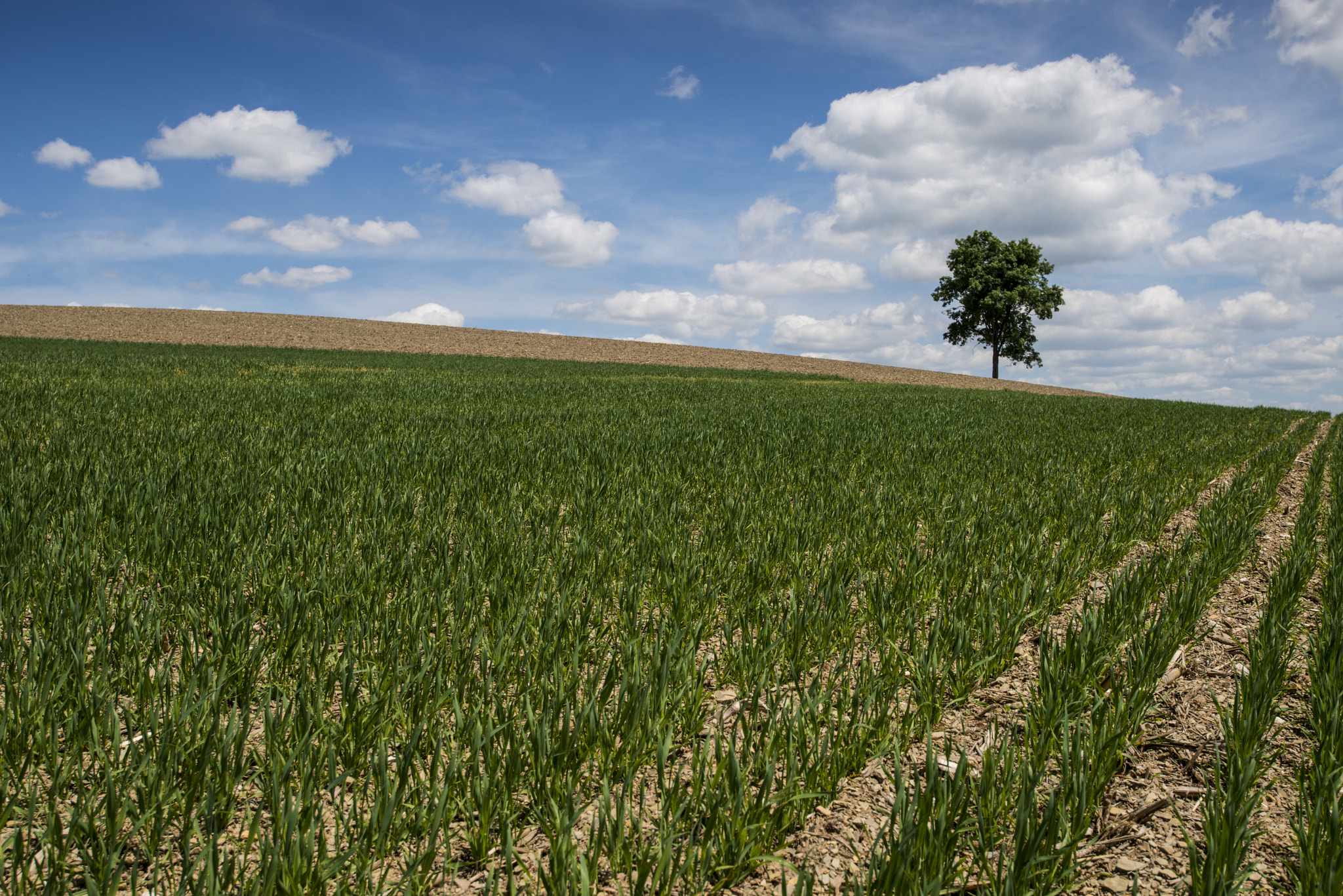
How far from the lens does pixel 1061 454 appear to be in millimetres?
11102

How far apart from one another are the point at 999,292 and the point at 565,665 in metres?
55.4

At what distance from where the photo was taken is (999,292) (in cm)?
5116

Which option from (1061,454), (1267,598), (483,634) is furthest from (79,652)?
(1061,454)

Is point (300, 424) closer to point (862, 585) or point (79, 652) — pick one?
point (79, 652)

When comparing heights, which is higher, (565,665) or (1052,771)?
(565,665)

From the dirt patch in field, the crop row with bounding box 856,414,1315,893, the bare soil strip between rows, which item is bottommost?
the bare soil strip between rows

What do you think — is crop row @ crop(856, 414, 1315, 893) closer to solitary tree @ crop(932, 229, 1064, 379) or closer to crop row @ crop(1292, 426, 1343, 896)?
crop row @ crop(1292, 426, 1343, 896)

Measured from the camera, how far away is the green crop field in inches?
79.7

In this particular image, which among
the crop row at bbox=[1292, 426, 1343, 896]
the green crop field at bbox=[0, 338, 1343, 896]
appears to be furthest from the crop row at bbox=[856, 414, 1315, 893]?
the crop row at bbox=[1292, 426, 1343, 896]

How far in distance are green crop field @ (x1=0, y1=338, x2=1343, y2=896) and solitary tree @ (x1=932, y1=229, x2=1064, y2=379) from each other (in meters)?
48.5

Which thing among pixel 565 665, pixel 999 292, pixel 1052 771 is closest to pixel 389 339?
pixel 999 292

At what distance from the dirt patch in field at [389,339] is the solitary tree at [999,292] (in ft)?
11.1

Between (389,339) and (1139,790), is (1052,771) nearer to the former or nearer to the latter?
(1139,790)

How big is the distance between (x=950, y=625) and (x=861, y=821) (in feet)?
5.20
